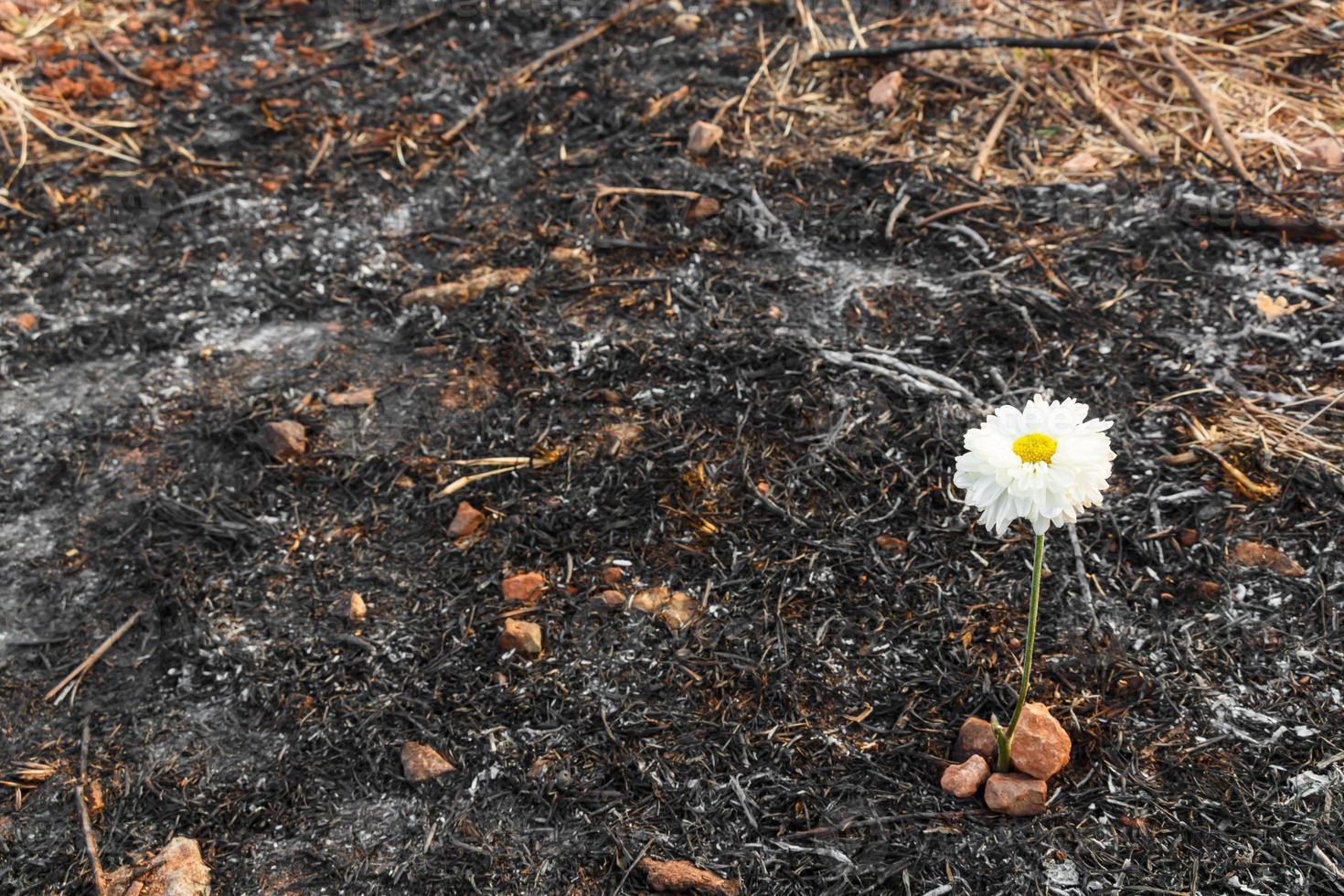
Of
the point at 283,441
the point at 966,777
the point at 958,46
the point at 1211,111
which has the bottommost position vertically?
the point at 966,777

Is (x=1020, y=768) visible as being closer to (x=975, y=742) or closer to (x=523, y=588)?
(x=975, y=742)

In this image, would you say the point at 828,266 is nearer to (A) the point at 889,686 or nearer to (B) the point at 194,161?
(A) the point at 889,686

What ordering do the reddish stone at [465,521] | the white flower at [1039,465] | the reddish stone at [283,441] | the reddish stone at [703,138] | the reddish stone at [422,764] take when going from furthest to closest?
the reddish stone at [703,138] < the reddish stone at [283,441] < the reddish stone at [465,521] < the reddish stone at [422,764] < the white flower at [1039,465]

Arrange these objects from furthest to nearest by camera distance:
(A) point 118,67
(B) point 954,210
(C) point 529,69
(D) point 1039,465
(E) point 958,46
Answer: (A) point 118,67 → (C) point 529,69 → (E) point 958,46 → (B) point 954,210 → (D) point 1039,465

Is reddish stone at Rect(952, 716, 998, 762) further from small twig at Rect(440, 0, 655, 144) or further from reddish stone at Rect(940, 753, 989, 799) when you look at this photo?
small twig at Rect(440, 0, 655, 144)

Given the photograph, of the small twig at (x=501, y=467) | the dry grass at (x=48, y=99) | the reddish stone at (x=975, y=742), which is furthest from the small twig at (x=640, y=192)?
the reddish stone at (x=975, y=742)

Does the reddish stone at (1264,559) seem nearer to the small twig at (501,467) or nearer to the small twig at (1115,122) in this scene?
the small twig at (1115,122)

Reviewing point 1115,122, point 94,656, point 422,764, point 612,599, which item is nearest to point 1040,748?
point 612,599
